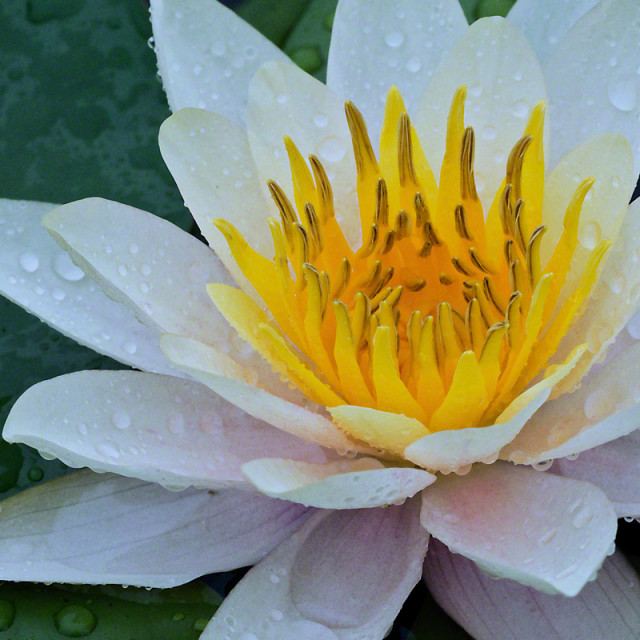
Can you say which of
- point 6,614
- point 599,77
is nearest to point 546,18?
point 599,77

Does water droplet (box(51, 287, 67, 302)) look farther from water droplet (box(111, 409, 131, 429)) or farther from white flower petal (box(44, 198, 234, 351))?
water droplet (box(111, 409, 131, 429))

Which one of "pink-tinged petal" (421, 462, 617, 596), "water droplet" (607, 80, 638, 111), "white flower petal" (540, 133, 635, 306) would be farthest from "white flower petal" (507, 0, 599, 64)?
"pink-tinged petal" (421, 462, 617, 596)

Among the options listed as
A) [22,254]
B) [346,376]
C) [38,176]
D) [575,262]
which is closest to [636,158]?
[575,262]

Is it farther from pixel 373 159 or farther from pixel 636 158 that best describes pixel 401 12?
pixel 636 158

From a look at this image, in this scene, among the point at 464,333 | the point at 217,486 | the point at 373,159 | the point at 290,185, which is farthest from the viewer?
the point at 290,185

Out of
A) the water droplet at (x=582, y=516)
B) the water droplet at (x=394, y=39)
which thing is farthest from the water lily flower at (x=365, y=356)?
the water droplet at (x=394, y=39)

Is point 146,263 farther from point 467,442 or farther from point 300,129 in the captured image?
point 467,442

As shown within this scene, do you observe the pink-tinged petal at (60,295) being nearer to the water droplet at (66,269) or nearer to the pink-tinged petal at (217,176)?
the water droplet at (66,269)
